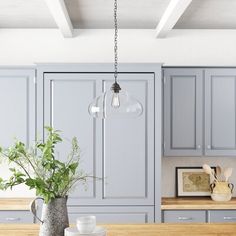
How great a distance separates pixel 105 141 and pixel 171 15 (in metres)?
1.33

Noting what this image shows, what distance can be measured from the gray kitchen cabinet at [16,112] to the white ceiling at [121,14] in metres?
0.57

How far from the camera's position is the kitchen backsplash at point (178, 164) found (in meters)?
5.00

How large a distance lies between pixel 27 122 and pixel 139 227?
197 cm

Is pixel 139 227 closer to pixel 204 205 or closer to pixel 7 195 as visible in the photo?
pixel 204 205

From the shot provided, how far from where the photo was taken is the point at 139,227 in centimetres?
297

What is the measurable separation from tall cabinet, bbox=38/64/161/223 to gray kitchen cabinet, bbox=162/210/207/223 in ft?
0.33

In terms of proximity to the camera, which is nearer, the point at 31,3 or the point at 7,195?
the point at 31,3

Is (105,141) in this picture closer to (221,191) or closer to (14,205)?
(14,205)

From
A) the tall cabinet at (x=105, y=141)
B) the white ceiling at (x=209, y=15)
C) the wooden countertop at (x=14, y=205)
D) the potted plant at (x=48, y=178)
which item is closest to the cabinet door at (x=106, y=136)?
the tall cabinet at (x=105, y=141)

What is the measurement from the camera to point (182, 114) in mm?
4676

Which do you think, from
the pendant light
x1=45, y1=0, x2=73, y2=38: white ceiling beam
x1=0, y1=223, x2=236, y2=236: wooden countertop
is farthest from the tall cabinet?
the pendant light

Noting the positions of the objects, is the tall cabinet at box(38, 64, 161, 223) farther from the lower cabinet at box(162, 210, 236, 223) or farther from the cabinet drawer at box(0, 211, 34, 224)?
the cabinet drawer at box(0, 211, 34, 224)

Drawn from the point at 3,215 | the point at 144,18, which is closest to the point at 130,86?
the point at 144,18

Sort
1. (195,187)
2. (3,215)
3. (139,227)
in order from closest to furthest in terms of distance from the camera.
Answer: (139,227) < (3,215) < (195,187)
